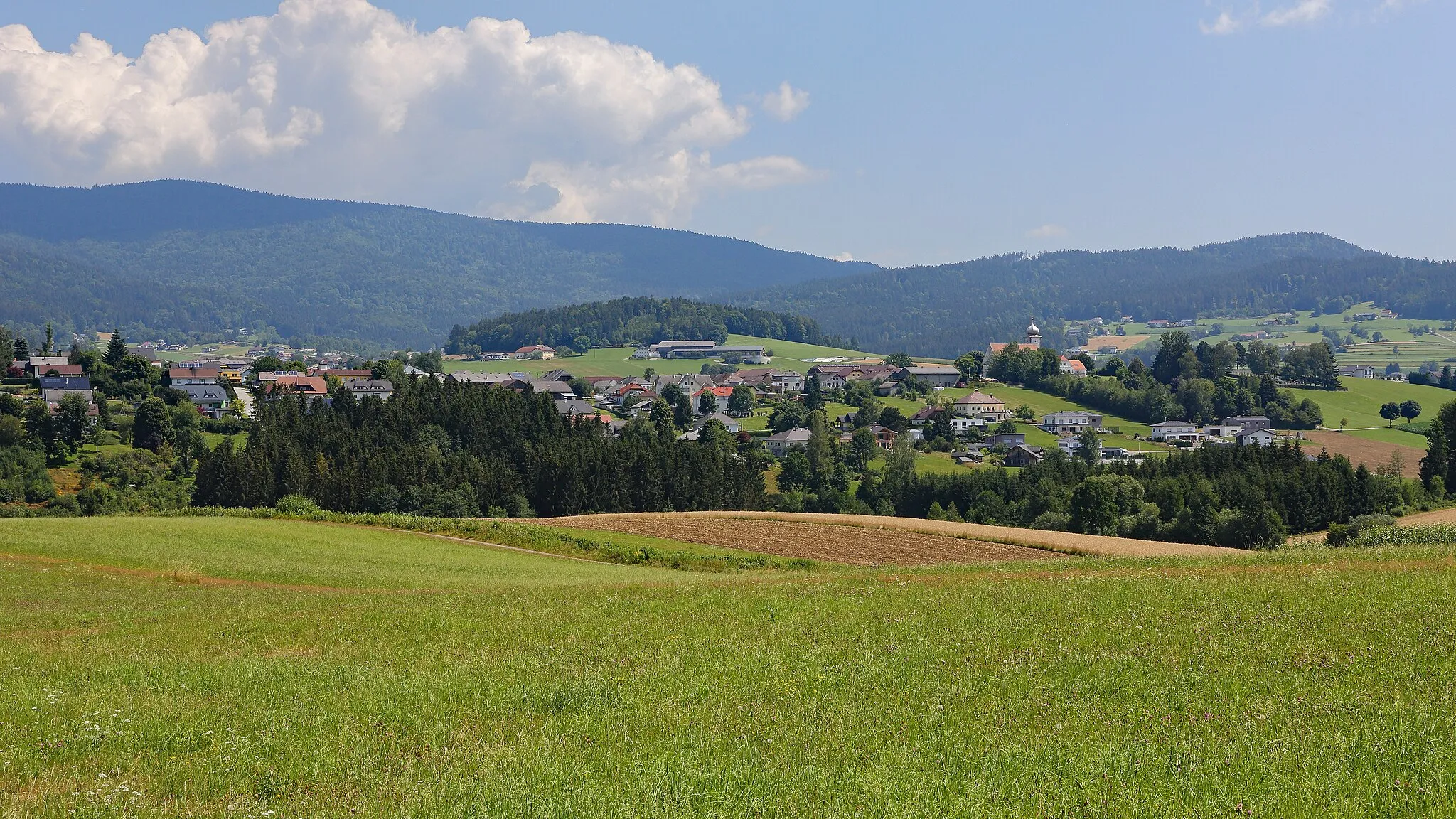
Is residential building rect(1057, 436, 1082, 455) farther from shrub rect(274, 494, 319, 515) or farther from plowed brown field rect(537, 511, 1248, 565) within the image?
shrub rect(274, 494, 319, 515)

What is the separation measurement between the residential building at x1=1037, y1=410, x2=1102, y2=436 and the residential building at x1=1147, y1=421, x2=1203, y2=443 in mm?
9545

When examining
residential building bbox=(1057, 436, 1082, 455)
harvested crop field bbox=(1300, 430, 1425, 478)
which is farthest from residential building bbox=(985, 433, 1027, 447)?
harvested crop field bbox=(1300, 430, 1425, 478)

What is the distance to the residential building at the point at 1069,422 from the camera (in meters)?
186

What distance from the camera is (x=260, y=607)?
27281 millimetres

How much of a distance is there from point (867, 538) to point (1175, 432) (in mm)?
137735

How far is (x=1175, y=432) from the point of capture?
183 meters

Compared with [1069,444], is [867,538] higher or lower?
higher

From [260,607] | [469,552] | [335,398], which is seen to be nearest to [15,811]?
[260,607]

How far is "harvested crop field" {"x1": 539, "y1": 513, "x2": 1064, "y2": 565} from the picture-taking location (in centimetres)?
5378

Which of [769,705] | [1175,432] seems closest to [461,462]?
[769,705]

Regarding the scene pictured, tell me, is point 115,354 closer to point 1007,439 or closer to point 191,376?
point 191,376

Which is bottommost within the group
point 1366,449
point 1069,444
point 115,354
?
point 1069,444

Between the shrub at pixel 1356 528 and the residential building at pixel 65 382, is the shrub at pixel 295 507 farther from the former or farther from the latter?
the residential building at pixel 65 382

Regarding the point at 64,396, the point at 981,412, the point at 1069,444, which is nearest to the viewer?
the point at 64,396
